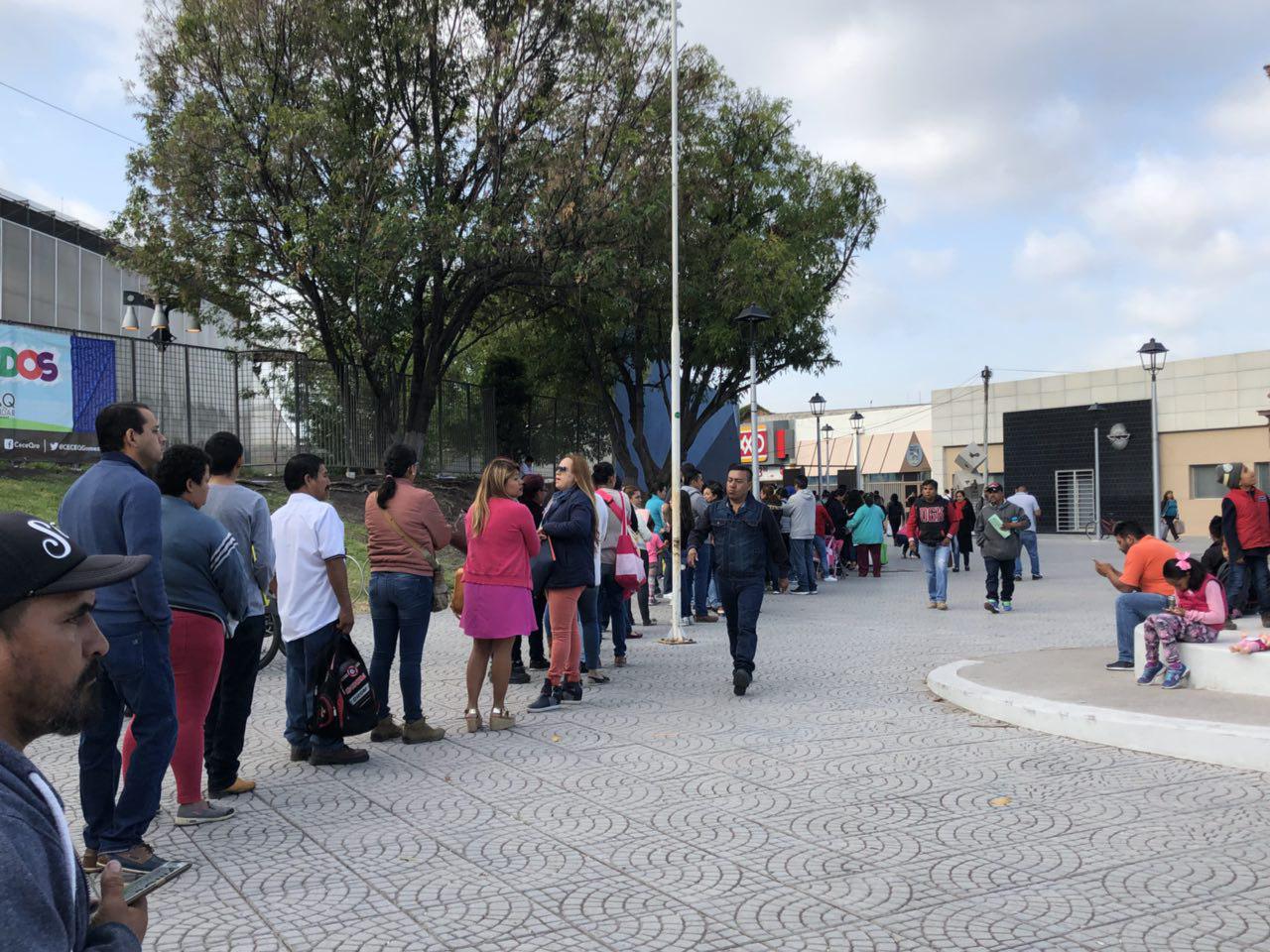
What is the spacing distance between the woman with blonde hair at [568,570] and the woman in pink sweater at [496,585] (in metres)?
0.88

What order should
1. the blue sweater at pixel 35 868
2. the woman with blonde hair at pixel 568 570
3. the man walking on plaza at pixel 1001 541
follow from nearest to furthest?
the blue sweater at pixel 35 868, the woman with blonde hair at pixel 568 570, the man walking on plaza at pixel 1001 541

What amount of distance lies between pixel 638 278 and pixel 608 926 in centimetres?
1938

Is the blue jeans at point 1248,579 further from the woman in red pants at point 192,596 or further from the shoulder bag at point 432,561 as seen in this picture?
the woman in red pants at point 192,596

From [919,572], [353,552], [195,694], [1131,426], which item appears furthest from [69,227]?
[195,694]

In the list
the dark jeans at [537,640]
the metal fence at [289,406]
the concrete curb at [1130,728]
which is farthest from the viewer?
the metal fence at [289,406]

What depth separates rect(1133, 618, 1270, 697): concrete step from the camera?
785 centimetres

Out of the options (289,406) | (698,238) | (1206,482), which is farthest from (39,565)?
(1206,482)

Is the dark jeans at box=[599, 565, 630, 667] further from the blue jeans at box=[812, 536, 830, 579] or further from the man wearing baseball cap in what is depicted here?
the blue jeans at box=[812, 536, 830, 579]

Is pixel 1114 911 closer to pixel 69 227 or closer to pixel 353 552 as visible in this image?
pixel 353 552

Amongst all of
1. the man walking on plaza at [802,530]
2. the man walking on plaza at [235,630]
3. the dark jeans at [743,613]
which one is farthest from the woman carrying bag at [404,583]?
the man walking on plaza at [802,530]

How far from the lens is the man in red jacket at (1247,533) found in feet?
39.6

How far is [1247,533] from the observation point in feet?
39.7

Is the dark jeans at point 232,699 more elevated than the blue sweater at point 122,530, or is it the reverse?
the blue sweater at point 122,530

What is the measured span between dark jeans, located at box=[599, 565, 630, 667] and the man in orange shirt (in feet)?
14.1
